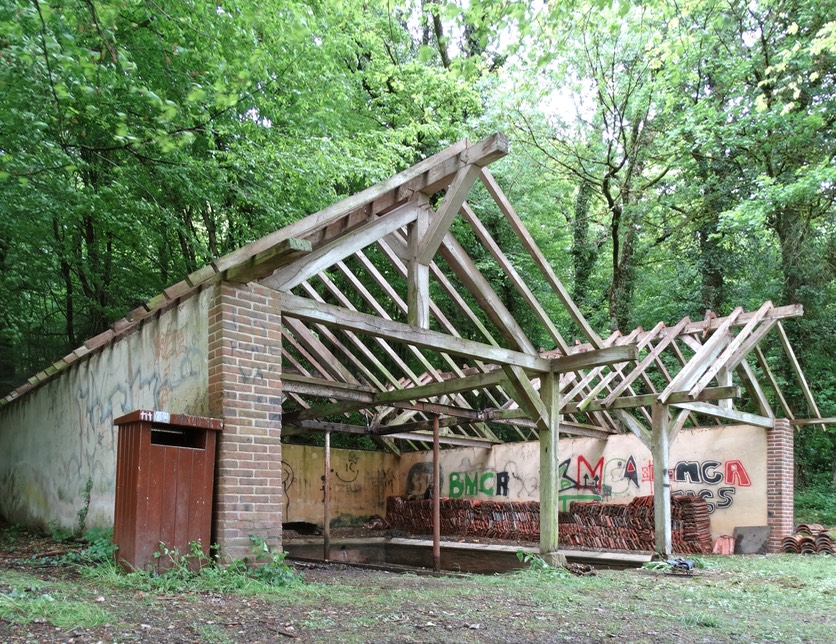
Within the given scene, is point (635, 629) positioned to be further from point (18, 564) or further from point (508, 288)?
point (508, 288)

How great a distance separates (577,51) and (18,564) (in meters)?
18.7

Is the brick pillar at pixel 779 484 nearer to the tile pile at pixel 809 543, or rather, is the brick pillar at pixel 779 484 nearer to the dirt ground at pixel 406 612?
the tile pile at pixel 809 543

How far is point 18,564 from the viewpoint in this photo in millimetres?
6621

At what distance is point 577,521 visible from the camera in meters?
15.5

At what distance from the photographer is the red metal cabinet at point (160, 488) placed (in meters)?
5.77

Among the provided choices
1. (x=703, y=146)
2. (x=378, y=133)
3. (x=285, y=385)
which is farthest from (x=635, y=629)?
(x=703, y=146)

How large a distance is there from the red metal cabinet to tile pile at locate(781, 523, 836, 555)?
11858 millimetres

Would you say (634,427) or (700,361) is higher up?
(700,361)

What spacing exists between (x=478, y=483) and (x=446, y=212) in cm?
1167

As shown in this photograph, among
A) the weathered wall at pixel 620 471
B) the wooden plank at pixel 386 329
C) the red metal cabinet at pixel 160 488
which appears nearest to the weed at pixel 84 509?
the red metal cabinet at pixel 160 488

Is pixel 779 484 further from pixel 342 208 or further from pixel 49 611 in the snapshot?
pixel 49 611

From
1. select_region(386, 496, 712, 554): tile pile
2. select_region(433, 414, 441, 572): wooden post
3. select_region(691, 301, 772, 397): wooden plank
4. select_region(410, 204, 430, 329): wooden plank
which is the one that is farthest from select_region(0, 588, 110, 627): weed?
select_region(386, 496, 712, 554): tile pile

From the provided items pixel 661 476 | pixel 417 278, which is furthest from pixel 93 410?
pixel 661 476

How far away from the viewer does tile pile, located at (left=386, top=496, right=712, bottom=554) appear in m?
13.7
